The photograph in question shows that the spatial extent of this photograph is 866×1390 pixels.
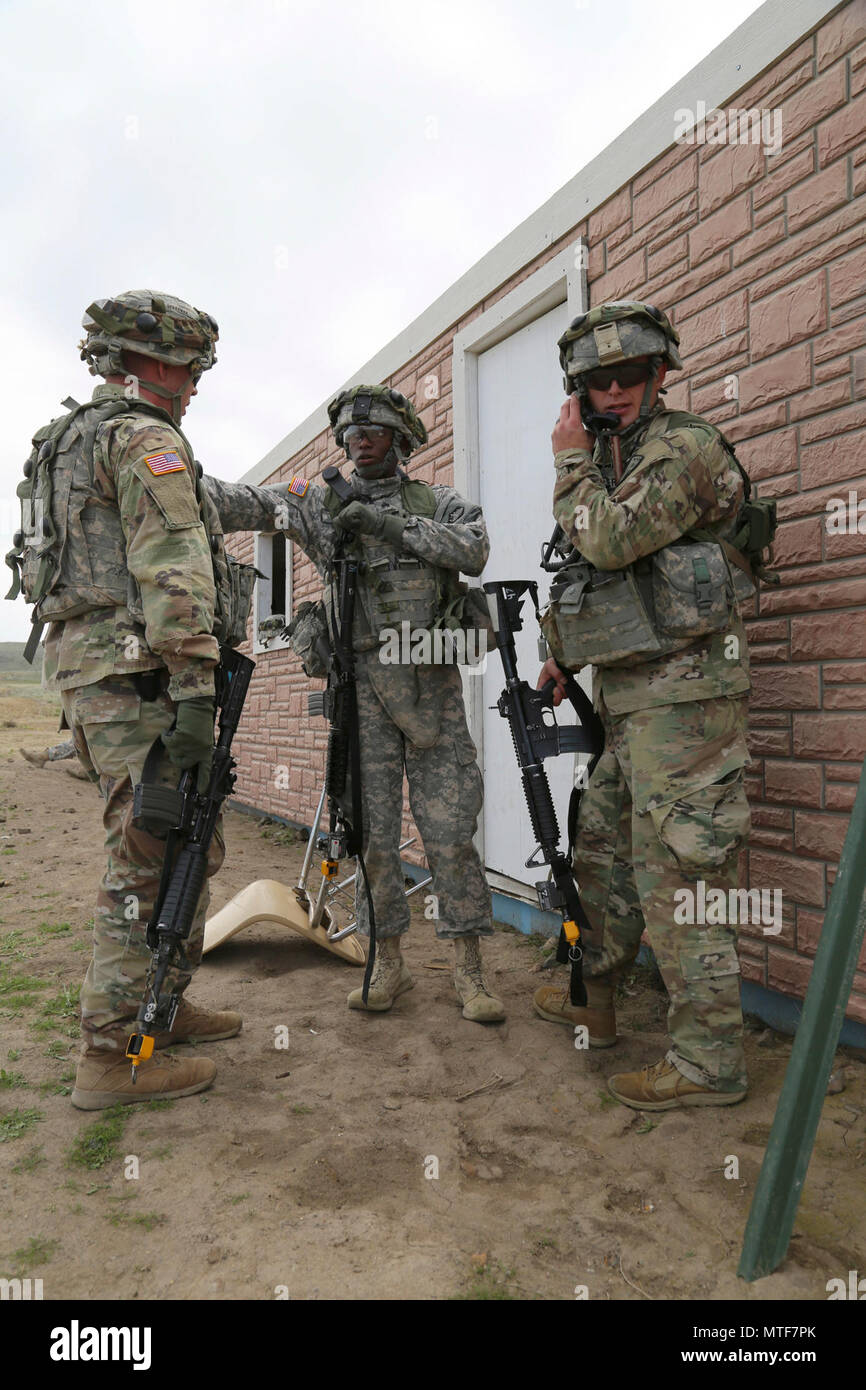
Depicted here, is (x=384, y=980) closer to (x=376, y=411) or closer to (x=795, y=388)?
(x=376, y=411)

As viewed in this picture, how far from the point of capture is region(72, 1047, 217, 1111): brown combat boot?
2506mm

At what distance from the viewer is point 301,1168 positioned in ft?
7.16

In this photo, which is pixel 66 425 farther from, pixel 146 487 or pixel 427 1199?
pixel 427 1199

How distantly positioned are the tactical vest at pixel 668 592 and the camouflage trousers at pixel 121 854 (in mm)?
1320

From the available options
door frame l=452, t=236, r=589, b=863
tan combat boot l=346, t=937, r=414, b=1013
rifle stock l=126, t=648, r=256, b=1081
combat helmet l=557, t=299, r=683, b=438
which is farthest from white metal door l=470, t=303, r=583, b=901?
rifle stock l=126, t=648, r=256, b=1081

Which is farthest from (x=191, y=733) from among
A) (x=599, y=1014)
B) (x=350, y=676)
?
(x=599, y=1014)

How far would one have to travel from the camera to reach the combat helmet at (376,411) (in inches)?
128

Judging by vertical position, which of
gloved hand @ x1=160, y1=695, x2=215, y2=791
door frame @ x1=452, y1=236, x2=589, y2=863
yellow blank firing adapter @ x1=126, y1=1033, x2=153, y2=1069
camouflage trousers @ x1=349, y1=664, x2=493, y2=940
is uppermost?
door frame @ x1=452, y1=236, x2=589, y2=863

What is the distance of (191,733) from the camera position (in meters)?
2.42

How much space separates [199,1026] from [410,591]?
178 centimetres

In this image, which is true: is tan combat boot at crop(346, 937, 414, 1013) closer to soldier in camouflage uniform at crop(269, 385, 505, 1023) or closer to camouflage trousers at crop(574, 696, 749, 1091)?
soldier in camouflage uniform at crop(269, 385, 505, 1023)

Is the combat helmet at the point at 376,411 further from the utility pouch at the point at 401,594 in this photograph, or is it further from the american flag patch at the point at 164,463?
the american flag patch at the point at 164,463

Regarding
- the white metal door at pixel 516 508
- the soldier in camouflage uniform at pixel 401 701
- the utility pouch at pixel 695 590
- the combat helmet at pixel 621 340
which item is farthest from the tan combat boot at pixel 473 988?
the combat helmet at pixel 621 340

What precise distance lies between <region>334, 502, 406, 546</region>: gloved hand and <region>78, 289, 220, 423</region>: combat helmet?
70 centimetres
